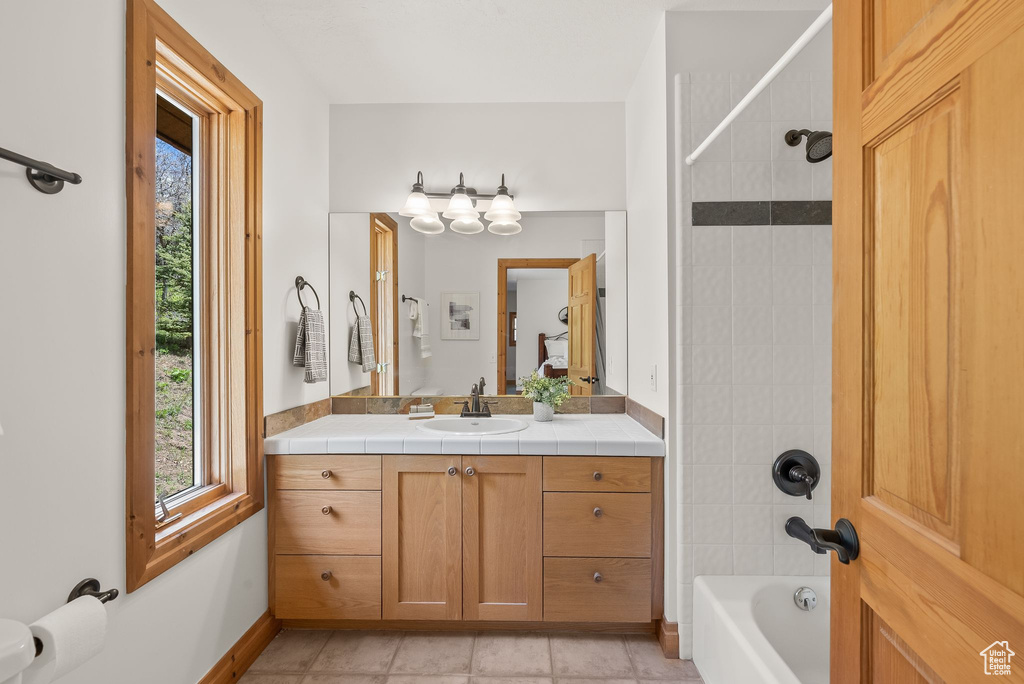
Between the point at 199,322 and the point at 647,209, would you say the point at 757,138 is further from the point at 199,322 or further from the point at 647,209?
the point at 199,322

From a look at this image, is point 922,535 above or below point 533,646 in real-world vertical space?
above

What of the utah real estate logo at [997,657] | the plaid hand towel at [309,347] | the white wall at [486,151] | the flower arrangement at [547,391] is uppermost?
A: the white wall at [486,151]

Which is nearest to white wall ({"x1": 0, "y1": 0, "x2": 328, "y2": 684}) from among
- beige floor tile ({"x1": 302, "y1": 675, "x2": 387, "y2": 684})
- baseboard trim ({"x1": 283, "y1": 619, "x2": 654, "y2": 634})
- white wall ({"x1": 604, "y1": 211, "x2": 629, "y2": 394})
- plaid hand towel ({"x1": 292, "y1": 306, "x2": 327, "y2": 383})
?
beige floor tile ({"x1": 302, "y1": 675, "x2": 387, "y2": 684})

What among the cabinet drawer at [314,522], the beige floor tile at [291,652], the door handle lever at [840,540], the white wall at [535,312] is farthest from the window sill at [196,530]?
the door handle lever at [840,540]

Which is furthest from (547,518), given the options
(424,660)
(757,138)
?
(757,138)

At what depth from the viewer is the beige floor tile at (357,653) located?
1.91 metres

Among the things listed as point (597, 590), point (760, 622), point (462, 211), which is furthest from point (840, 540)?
point (462, 211)

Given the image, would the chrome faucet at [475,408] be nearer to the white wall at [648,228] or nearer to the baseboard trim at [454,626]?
the white wall at [648,228]

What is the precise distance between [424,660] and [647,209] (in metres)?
2.02

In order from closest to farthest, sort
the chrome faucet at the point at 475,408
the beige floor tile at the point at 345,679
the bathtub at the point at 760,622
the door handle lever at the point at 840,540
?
the door handle lever at the point at 840,540
the bathtub at the point at 760,622
the beige floor tile at the point at 345,679
the chrome faucet at the point at 475,408

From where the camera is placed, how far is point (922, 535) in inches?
28.4

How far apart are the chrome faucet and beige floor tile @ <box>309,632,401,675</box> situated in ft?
3.22

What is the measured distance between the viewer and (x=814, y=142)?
1.77 m

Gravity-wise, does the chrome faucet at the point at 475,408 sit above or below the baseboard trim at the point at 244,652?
above
